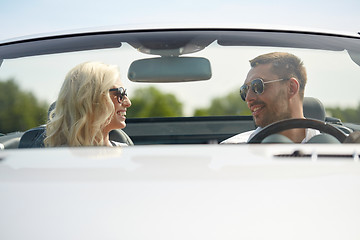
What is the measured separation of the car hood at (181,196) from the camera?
4.02ft

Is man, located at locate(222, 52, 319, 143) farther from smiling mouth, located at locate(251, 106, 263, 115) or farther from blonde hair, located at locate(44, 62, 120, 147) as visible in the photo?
blonde hair, located at locate(44, 62, 120, 147)

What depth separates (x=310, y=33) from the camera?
93.6 inches

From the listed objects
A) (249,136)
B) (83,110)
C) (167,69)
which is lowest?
(249,136)

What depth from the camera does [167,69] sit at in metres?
2.25

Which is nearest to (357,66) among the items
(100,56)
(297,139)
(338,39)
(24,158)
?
(338,39)

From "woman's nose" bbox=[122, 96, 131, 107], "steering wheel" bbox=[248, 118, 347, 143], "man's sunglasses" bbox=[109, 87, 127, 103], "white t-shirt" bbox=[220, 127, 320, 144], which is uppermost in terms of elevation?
"man's sunglasses" bbox=[109, 87, 127, 103]

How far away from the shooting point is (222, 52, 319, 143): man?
2121mm

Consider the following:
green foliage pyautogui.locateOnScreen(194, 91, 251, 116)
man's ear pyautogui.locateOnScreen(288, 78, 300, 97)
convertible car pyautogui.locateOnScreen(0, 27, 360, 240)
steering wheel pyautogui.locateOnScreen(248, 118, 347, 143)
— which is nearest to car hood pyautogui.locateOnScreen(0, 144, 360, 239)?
convertible car pyautogui.locateOnScreen(0, 27, 360, 240)

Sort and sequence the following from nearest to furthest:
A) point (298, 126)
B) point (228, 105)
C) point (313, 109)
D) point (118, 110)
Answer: point (298, 126) < point (118, 110) < point (313, 109) < point (228, 105)

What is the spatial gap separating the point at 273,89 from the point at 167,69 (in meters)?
0.50

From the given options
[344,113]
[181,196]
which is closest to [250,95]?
[344,113]

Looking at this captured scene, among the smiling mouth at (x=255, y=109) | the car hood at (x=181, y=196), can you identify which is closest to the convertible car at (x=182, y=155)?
the car hood at (x=181, y=196)

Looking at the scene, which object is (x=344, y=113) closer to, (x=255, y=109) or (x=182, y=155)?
(x=255, y=109)

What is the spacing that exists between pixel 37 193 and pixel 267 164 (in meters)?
0.72
